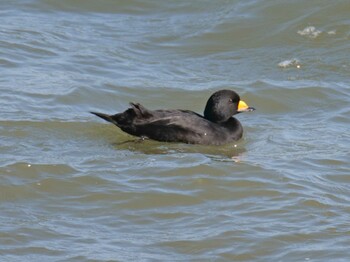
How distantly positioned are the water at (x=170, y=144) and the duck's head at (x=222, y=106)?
1.09ft

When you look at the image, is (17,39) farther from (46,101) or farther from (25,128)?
(25,128)

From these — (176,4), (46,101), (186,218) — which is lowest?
(186,218)

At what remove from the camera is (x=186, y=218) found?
29.3 feet

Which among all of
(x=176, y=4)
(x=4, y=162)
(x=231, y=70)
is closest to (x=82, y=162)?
(x=4, y=162)

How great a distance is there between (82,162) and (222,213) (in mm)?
1929

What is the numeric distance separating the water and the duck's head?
1.09 feet

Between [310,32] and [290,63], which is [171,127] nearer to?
[290,63]

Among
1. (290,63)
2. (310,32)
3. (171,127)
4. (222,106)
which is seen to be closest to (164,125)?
(171,127)

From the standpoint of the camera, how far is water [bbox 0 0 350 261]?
8.45 meters

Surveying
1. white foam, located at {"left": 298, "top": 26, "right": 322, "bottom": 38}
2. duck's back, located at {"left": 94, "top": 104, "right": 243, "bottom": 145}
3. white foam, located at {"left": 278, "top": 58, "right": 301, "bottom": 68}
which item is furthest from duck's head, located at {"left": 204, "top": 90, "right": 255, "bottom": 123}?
white foam, located at {"left": 298, "top": 26, "right": 322, "bottom": 38}

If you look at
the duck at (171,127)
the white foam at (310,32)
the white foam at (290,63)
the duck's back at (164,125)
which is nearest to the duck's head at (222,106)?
the duck at (171,127)

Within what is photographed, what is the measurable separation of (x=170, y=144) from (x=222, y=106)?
889mm

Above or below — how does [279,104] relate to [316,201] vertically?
above

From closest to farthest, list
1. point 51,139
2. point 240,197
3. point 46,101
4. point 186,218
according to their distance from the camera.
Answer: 1. point 186,218
2. point 240,197
3. point 51,139
4. point 46,101
